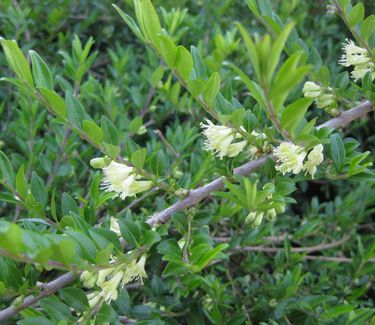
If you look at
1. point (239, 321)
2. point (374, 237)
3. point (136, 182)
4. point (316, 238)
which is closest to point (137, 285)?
point (239, 321)

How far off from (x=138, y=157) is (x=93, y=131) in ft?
0.34

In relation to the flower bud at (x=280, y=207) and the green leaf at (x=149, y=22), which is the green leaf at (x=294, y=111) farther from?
the green leaf at (x=149, y=22)

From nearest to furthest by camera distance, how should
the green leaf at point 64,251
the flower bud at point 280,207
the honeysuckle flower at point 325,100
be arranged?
the green leaf at point 64,251, the flower bud at point 280,207, the honeysuckle flower at point 325,100

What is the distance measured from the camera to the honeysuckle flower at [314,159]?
993mm

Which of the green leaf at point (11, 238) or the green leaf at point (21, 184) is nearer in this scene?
the green leaf at point (11, 238)

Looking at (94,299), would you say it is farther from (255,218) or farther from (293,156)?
(293,156)

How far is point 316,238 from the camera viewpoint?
69.7 inches

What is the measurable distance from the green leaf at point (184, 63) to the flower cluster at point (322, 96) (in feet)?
1.13

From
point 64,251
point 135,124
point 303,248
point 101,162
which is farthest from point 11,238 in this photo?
point 303,248

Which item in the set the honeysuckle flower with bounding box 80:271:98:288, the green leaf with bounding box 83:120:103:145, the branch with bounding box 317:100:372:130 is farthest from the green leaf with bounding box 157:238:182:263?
the branch with bounding box 317:100:372:130

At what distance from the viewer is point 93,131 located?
0.96 metres

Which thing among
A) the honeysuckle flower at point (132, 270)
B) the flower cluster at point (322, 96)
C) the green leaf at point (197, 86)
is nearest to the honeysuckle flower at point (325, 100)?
the flower cluster at point (322, 96)

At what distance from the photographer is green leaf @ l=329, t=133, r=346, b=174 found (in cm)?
106

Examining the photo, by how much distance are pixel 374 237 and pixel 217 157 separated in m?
0.91
